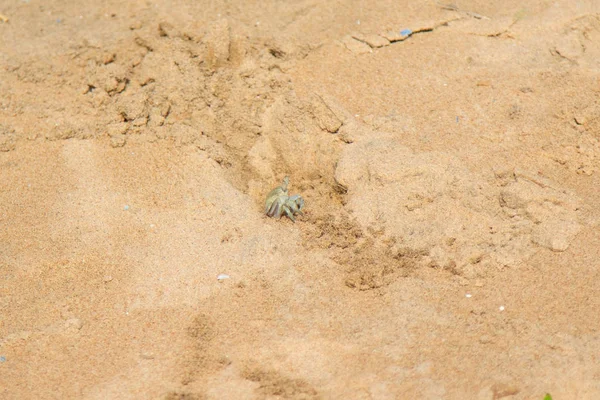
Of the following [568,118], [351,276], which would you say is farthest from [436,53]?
[351,276]

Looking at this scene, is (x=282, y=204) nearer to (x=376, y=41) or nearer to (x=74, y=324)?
(x=74, y=324)

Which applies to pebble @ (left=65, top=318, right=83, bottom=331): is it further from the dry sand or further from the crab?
the crab

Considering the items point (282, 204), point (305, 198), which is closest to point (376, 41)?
point (305, 198)

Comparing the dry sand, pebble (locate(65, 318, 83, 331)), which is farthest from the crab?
pebble (locate(65, 318, 83, 331))

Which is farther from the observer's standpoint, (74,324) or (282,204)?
(282,204)

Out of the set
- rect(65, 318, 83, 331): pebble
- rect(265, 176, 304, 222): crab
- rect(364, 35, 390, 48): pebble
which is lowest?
rect(65, 318, 83, 331): pebble

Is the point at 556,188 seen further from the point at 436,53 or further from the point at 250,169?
the point at 250,169

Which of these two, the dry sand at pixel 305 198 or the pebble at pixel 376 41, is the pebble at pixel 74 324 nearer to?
the dry sand at pixel 305 198
